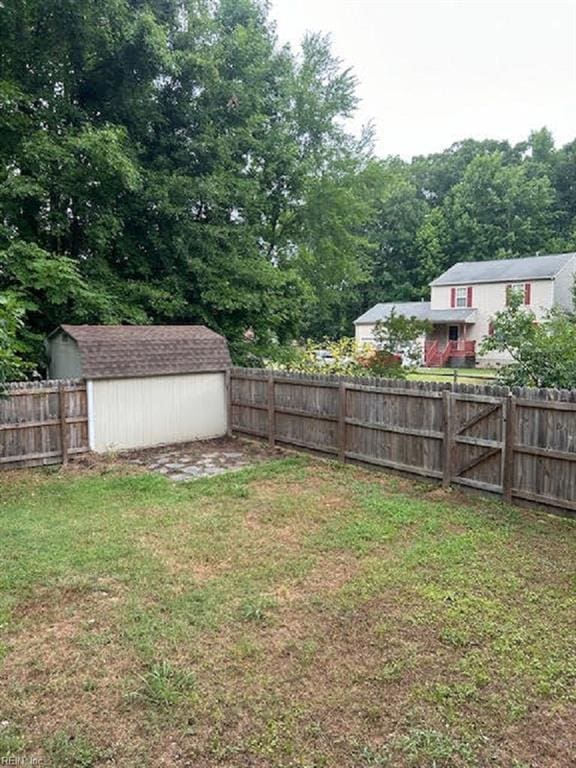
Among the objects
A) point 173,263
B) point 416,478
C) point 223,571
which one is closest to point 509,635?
point 223,571

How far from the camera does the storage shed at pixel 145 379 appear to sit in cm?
970

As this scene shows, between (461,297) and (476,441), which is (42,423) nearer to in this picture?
(476,441)

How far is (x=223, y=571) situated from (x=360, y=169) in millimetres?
19338

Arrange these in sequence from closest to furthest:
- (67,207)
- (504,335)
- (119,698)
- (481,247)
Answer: (119,698) < (504,335) < (67,207) < (481,247)

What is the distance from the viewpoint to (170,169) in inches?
553

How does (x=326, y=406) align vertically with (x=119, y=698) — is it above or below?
above

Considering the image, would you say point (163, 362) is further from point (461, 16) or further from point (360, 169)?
point (360, 169)

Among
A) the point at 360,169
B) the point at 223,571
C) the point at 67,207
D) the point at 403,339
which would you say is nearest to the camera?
the point at 223,571

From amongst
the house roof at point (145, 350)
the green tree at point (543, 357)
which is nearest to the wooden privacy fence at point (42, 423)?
the house roof at point (145, 350)

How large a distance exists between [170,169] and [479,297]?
24074 mm

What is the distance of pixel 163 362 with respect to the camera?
10.6 meters

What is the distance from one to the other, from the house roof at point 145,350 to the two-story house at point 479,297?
20.2 metres

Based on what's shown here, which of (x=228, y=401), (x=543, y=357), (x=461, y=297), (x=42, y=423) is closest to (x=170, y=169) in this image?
(x=228, y=401)

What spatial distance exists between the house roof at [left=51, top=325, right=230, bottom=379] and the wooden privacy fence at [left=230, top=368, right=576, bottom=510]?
4.48ft
